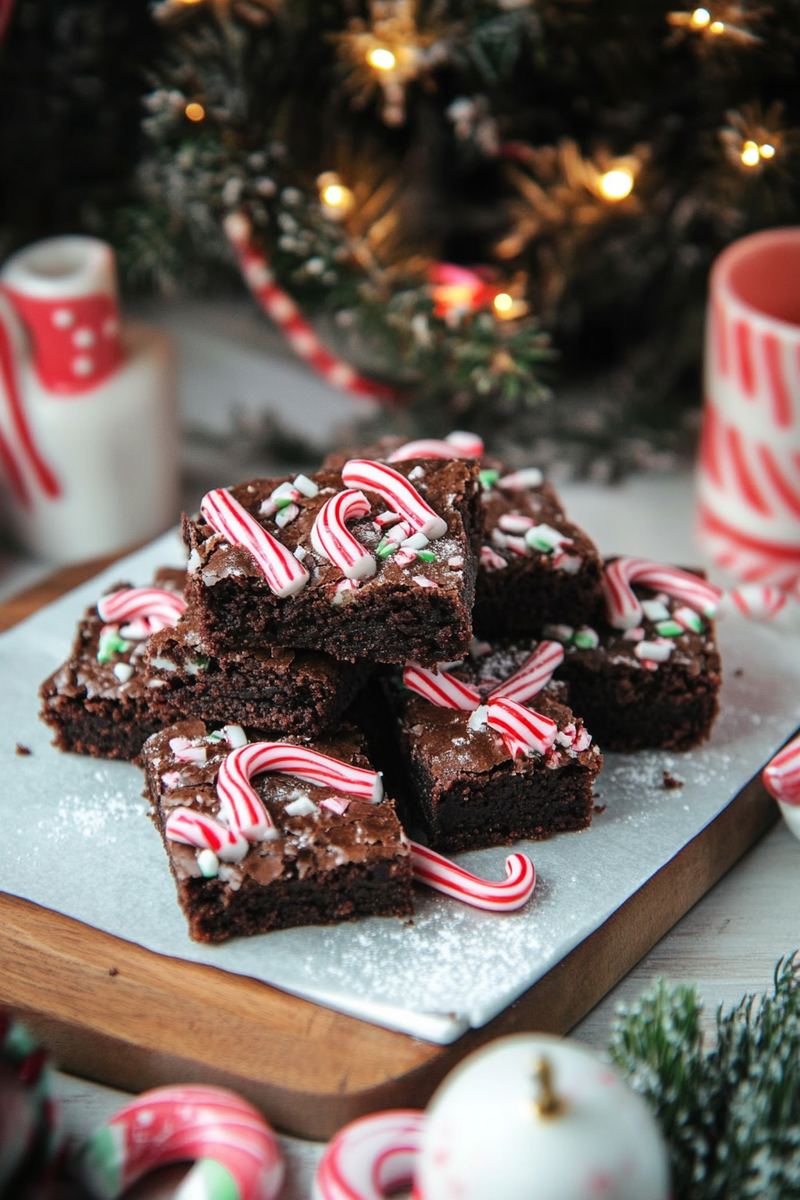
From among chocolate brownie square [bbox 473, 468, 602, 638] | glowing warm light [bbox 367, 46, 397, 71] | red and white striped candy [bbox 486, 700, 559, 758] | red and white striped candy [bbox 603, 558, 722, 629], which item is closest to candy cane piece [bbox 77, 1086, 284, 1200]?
red and white striped candy [bbox 486, 700, 559, 758]

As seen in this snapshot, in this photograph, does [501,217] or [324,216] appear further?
[501,217]

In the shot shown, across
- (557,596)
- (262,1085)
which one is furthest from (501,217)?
(262,1085)

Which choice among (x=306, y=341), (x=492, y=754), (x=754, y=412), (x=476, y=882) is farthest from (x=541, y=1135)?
(x=306, y=341)

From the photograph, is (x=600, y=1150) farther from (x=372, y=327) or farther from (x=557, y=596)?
(x=372, y=327)

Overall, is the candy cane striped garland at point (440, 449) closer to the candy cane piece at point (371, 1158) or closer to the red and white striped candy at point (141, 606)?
the red and white striped candy at point (141, 606)

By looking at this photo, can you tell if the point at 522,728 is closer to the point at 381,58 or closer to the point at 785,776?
the point at 785,776

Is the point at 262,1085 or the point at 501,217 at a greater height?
the point at 501,217

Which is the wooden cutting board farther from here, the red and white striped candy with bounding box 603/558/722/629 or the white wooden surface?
the red and white striped candy with bounding box 603/558/722/629
